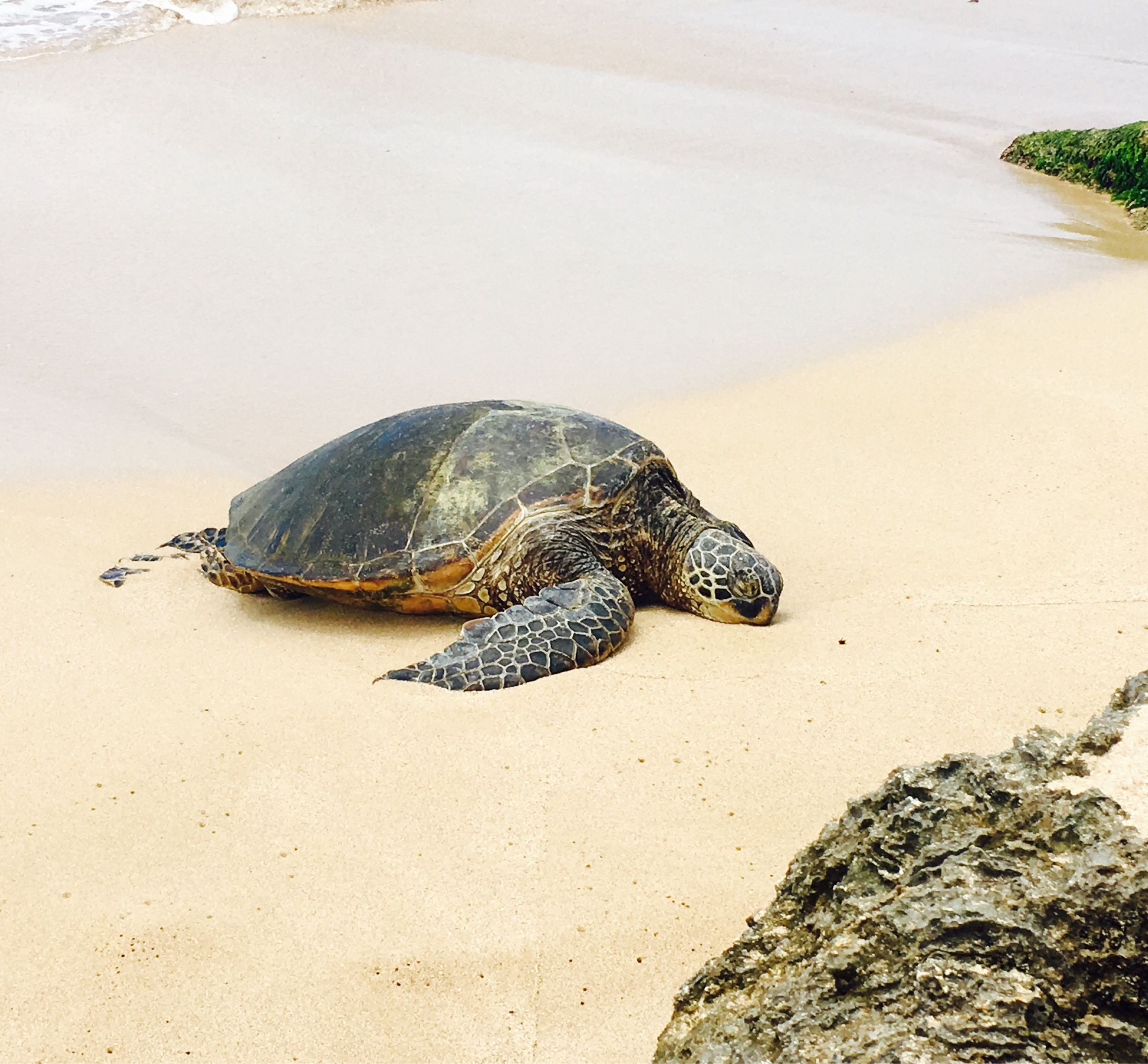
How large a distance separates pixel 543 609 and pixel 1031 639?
1548 millimetres

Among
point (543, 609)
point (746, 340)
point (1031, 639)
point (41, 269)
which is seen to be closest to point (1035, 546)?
point (1031, 639)

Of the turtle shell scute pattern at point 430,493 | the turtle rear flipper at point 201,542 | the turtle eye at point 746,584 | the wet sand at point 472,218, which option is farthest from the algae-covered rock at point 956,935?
the wet sand at point 472,218

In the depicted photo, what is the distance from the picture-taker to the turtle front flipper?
3.80 meters

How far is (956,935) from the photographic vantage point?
1569mm

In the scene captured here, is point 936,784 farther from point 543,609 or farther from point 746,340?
point 746,340

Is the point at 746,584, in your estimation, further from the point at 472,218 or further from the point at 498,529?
the point at 472,218

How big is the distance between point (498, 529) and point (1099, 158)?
7039mm

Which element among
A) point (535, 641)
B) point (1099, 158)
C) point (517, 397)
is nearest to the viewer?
point (535, 641)

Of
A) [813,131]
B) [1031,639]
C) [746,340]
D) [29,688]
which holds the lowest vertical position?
[29,688]

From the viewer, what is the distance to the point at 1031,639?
381 cm

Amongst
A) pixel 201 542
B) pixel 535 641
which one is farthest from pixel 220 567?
pixel 535 641

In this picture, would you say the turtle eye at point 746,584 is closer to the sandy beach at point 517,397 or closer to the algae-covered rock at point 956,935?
the sandy beach at point 517,397

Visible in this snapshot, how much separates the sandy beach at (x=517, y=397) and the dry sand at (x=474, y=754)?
0.6 inches

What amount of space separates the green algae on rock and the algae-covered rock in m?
8.08
